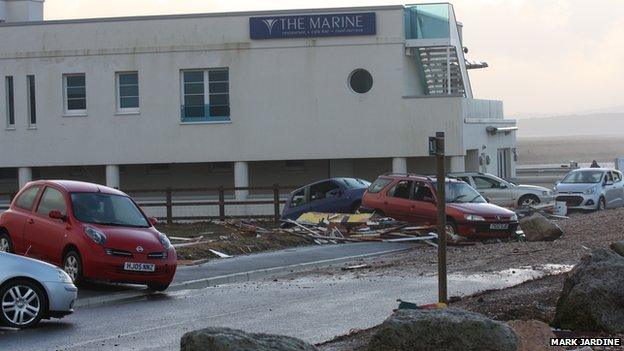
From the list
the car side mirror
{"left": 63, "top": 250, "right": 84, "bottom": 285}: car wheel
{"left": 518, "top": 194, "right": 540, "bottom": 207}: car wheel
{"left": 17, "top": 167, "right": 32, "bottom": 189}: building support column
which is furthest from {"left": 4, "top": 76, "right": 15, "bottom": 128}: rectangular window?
{"left": 63, "top": 250, "right": 84, "bottom": 285}: car wheel

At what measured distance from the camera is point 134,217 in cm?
1900

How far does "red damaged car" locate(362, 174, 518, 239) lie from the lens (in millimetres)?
27453

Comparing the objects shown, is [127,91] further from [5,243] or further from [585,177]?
[5,243]

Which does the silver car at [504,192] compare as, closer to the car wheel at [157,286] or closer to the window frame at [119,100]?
the window frame at [119,100]

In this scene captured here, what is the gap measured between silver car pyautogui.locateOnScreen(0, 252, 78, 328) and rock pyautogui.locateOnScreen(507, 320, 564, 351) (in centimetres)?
606

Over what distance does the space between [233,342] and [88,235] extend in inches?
389

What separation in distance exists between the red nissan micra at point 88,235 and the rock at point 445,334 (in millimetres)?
8794

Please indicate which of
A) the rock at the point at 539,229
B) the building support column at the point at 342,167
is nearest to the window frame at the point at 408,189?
the rock at the point at 539,229

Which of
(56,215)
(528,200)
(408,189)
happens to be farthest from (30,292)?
(528,200)

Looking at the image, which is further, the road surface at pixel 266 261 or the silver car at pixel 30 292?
the road surface at pixel 266 261

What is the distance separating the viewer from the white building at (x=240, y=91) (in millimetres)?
43969

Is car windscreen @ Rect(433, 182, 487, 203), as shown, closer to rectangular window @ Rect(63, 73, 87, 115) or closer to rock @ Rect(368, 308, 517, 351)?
rock @ Rect(368, 308, 517, 351)

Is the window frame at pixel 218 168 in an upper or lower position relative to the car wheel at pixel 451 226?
upper

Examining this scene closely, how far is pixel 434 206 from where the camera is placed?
28.6 metres
